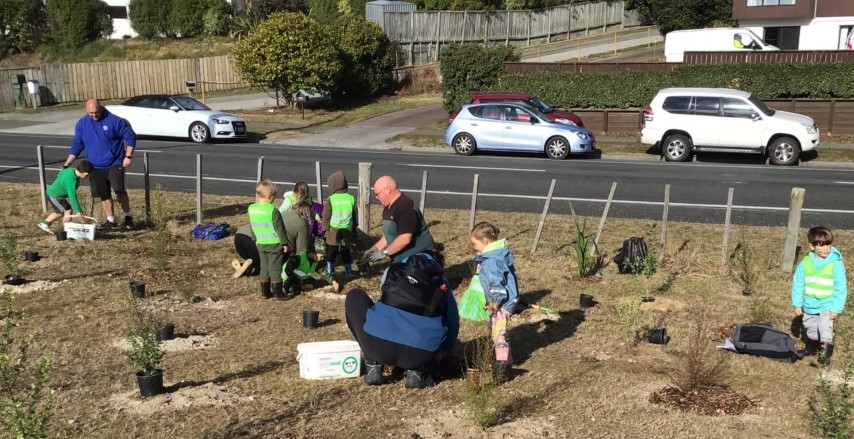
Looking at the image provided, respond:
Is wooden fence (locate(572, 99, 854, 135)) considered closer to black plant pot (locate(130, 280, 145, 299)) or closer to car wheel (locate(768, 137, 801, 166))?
car wheel (locate(768, 137, 801, 166))

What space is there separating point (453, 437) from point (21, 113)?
33405 mm

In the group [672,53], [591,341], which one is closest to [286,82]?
[672,53]

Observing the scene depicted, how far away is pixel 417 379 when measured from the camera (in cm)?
650

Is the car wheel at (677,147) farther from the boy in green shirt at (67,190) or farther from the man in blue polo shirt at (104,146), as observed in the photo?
the boy in green shirt at (67,190)

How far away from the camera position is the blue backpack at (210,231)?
39.9 feet

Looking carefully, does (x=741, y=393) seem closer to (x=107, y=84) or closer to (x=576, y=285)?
(x=576, y=285)

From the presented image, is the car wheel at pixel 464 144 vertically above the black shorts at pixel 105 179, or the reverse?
the black shorts at pixel 105 179

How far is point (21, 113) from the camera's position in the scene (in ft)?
112

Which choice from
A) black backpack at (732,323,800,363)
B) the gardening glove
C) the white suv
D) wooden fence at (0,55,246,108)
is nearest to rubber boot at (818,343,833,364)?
black backpack at (732,323,800,363)

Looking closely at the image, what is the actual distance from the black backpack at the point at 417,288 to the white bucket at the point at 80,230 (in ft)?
23.2

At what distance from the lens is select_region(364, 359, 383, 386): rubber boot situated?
6.59 meters

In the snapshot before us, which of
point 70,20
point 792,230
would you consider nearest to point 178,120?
point 792,230

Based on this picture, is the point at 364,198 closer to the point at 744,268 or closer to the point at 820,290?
the point at 744,268

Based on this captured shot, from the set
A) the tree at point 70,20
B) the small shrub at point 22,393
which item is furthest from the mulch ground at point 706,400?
the tree at point 70,20
